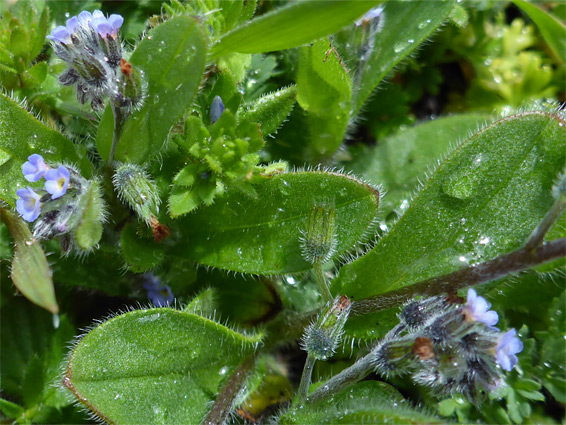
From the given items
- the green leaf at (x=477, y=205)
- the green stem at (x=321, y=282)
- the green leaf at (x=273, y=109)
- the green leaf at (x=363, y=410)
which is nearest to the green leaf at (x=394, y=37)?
the green leaf at (x=273, y=109)

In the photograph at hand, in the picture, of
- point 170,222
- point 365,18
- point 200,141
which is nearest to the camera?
point 200,141

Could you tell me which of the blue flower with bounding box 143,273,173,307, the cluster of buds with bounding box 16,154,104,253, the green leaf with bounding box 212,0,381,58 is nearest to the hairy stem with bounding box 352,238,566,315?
the blue flower with bounding box 143,273,173,307

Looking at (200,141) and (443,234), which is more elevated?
(200,141)

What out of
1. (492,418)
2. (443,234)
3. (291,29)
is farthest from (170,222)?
(492,418)

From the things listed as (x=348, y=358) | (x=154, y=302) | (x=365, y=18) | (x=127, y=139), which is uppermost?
(x=365, y=18)

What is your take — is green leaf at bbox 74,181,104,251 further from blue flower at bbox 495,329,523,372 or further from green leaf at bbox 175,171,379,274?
blue flower at bbox 495,329,523,372

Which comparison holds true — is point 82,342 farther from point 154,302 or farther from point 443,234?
point 443,234

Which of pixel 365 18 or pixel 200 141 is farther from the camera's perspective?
pixel 365 18
